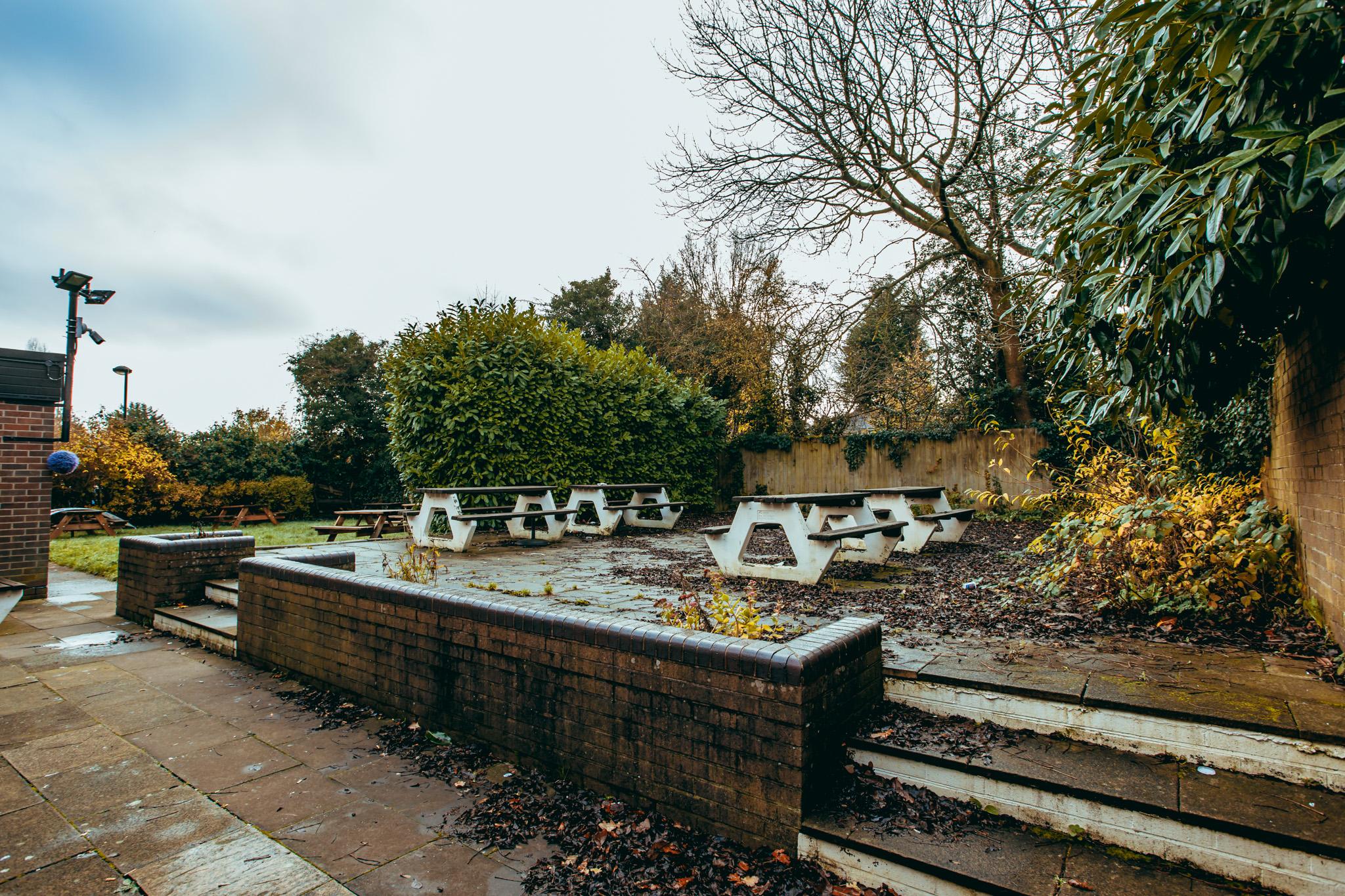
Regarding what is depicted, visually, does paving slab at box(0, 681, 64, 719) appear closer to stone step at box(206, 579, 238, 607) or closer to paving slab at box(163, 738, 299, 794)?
stone step at box(206, 579, 238, 607)

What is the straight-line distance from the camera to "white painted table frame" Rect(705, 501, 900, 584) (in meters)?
5.16

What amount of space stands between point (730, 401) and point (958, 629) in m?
13.7

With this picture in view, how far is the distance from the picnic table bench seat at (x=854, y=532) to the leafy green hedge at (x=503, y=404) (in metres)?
5.53

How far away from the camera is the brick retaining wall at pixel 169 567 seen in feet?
18.0

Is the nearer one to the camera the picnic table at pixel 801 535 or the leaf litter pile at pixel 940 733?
the leaf litter pile at pixel 940 733

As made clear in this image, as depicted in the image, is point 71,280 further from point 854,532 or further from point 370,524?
point 854,532

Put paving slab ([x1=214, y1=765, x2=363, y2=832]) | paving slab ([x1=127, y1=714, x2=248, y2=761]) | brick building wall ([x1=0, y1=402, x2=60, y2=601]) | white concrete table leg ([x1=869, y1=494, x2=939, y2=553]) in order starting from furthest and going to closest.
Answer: white concrete table leg ([x1=869, y1=494, x2=939, y2=553]) → brick building wall ([x1=0, y1=402, x2=60, y2=601]) → paving slab ([x1=127, y1=714, x2=248, y2=761]) → paving slab ([x1=214, y1=765, x2=363, y2=832])

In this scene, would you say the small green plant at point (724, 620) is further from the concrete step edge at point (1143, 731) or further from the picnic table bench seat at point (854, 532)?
the picnic table bench seat at point (854, 532)

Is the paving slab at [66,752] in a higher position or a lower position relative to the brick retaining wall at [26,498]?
lower

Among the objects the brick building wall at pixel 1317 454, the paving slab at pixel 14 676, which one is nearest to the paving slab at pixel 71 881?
the paving slab at pixel 14 676

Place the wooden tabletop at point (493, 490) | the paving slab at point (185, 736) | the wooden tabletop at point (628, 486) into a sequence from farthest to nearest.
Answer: the wooden tabletop at point (628, 486) < the wooden tabletop at point (493, 490) < the paving slab at point (185, 736)

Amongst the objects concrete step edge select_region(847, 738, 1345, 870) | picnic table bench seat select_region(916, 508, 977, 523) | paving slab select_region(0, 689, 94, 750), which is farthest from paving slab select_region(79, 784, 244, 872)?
picnic table bench seat select_region(916, 508, 977, 523)

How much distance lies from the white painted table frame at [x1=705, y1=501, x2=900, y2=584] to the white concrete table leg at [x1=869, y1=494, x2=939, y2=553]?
1.46 ft

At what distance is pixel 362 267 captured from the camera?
17.5 feet
